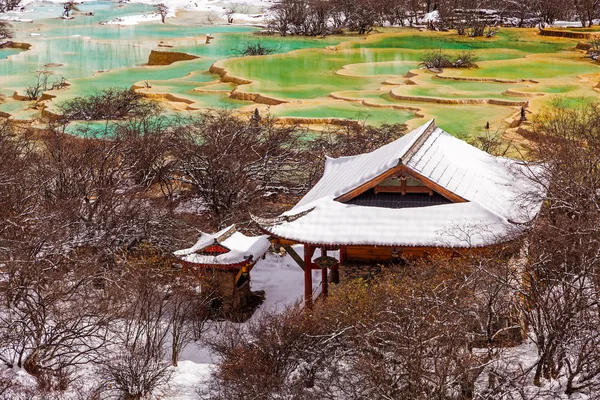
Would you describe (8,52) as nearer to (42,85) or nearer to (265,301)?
(42,85)

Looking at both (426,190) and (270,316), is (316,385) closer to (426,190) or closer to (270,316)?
(270,316)

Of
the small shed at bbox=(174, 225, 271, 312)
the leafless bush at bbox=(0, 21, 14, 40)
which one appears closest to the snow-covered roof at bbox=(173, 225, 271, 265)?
the small shed at bbox=(174, 225, 271, 312)

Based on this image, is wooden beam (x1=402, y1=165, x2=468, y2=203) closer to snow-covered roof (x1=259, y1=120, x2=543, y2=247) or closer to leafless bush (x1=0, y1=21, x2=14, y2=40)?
snow-covered roof (x1=259, y1=120, x2=543, y2=247)

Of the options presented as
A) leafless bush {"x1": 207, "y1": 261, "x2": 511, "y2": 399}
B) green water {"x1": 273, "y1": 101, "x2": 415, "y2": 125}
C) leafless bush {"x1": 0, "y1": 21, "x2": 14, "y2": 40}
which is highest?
leafless bush {"x1": 0, "y1": 21, "x2": 14, "y2": 40}

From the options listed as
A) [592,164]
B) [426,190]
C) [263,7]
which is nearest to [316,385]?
[426,190]

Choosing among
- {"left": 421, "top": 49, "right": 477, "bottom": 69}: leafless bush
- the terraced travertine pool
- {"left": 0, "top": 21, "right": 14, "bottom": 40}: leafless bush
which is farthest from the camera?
{"left": 0, "top": 21, "right": 14, "bottom": 40}: leafless bush

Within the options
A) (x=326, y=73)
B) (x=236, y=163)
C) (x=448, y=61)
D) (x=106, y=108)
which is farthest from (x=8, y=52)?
(x=236, y=163)

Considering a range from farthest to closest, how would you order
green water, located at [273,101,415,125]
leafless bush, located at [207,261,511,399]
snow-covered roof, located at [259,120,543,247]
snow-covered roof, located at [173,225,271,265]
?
1. green water, located at [273,101,415,125]
2. snow-covered roof, located at [173,225,271,265]
3. snow-covered roof, located at [259,120,543,247]
4. leafless bush, located at [207,261,511,399]
